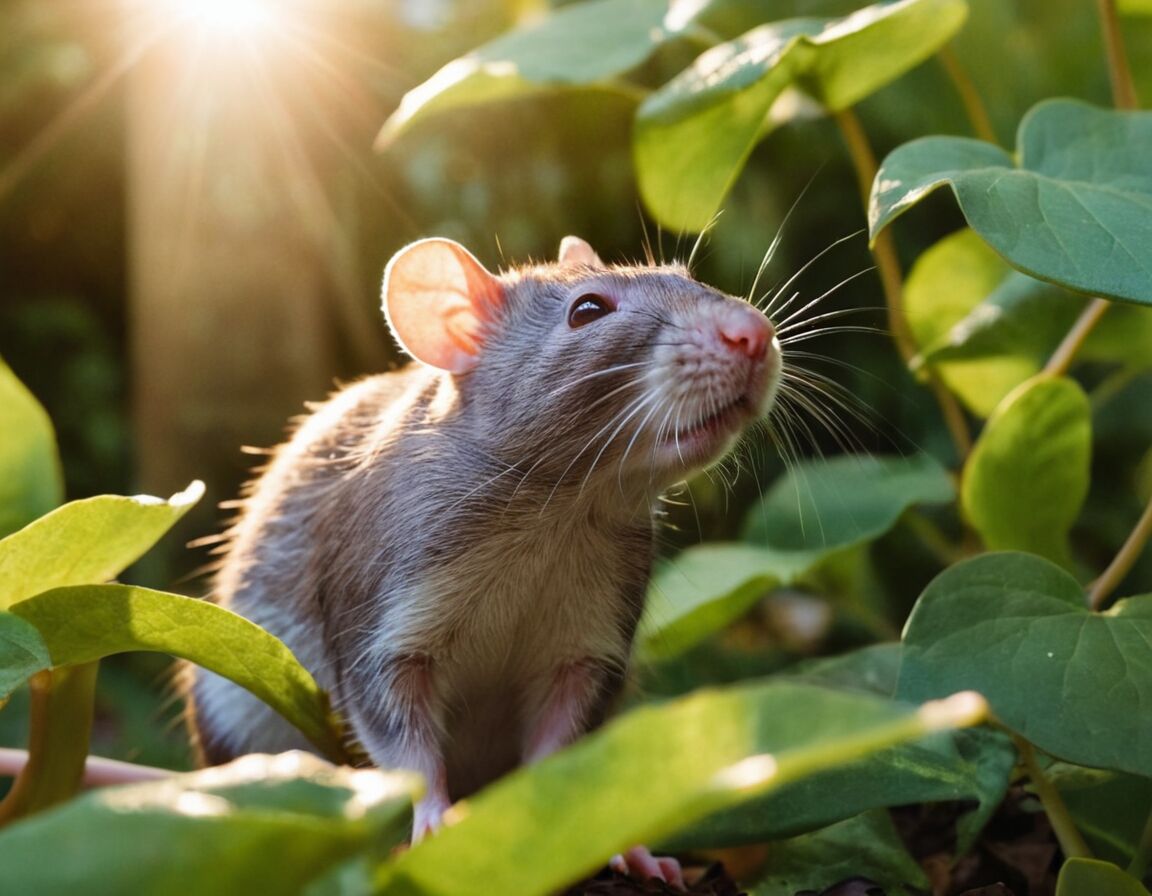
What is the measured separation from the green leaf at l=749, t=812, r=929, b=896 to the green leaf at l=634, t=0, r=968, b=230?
0.81 meters

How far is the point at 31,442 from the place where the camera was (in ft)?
4.91

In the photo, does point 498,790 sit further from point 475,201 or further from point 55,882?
point 475,201

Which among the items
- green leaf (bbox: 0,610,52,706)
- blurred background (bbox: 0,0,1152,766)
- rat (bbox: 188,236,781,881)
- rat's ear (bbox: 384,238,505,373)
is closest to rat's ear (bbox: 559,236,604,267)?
rat (bbox: 188,236,781,881)

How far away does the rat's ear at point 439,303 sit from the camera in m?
1.52

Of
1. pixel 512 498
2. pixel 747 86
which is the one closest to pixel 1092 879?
pixel 512 498

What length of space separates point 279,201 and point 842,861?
254cm

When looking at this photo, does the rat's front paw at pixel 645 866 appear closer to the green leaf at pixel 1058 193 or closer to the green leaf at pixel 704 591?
the green leaf at pixel 704 591

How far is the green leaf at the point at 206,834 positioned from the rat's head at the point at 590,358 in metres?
0.69

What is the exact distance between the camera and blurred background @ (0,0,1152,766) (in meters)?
3.11

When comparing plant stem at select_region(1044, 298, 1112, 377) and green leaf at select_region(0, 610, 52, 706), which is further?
plant stem at select_region(1044, 298, 1112, 377)

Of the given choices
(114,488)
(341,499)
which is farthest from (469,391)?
(114,488)

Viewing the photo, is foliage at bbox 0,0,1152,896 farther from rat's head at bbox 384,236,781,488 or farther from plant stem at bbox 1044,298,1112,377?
rat's head at bbox 384,236,781,488

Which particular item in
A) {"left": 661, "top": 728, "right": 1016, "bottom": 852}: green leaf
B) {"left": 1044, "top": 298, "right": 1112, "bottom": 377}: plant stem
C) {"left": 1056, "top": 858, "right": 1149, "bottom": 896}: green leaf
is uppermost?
{"left": 1044, "top": 298, "right": 1112, "bottom": 377}: plant stem

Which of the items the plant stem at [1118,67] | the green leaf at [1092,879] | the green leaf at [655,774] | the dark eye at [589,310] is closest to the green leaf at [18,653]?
the green leaf at [655,774]
